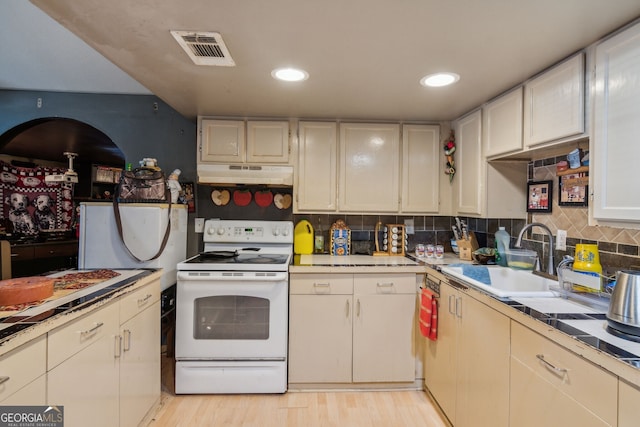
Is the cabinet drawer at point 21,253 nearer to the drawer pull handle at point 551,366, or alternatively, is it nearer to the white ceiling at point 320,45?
the white ceiling at point 320,45

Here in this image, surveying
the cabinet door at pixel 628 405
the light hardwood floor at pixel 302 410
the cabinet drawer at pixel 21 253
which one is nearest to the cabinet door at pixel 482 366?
the light hardwood floor at pixel 302 410

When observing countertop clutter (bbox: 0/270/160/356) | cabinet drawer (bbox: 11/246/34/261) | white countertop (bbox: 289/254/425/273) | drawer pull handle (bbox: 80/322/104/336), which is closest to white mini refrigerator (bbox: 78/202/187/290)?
countertop clutter (bbox: 0/270/160/356)

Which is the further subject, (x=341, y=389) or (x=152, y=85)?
(x=341, y=389)

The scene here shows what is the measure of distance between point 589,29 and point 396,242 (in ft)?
6.01

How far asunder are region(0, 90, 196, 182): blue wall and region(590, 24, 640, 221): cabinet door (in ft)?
8.95

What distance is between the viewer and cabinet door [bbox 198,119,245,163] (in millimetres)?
2459

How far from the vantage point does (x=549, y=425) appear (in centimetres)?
105

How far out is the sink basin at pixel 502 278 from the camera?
172cm

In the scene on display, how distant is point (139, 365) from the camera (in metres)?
1.69

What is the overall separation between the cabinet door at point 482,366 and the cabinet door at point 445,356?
62 millimetres

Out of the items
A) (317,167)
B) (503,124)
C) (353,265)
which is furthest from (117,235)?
(503,124)

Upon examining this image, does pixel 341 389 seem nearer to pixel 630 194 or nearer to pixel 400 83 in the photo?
pixel 630 194

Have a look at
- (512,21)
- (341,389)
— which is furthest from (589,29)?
(341,389)

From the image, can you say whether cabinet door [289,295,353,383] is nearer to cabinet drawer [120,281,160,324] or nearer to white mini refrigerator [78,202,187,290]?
cabinet drawer [120,281,160,324]
